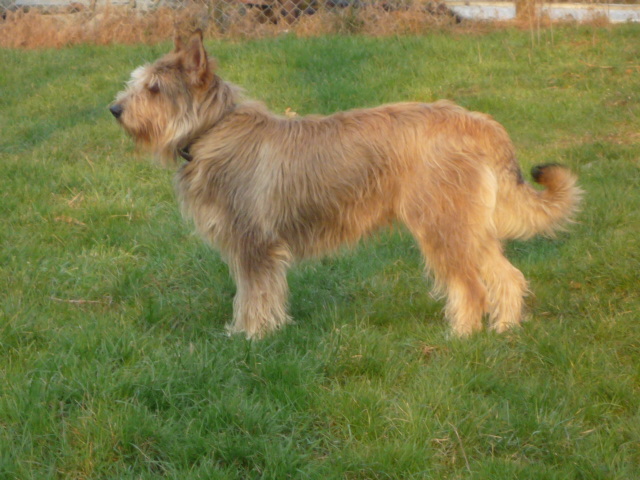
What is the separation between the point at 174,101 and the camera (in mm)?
4984

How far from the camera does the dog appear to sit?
15.6 ft

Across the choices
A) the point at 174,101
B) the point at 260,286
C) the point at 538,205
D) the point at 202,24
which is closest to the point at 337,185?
the point at 260,286

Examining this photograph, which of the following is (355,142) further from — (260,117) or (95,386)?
(95,386)

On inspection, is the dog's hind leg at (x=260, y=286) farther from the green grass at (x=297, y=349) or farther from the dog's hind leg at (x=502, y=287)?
the dog's hind leg at (x=502, y=287)

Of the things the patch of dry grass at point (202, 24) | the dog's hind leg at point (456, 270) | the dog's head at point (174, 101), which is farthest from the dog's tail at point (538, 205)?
the patch of dry grass at point (202, 24)

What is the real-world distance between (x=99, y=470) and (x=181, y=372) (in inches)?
29.5

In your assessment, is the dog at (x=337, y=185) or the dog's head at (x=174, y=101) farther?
the dog's head at (x=174, y=101)

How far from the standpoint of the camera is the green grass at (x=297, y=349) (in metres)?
3.60

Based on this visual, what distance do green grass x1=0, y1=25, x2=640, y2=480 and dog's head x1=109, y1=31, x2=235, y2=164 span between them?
0.67 m

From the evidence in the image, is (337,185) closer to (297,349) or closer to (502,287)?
(297,349)

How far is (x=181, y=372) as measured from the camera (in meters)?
4.11

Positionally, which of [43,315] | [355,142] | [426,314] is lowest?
[426,314]

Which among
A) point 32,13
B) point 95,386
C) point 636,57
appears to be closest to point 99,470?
point 95,386

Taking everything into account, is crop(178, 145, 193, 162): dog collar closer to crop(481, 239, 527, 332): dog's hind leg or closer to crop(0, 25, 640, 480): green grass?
crop(0, 25, 640, 480): green grass
